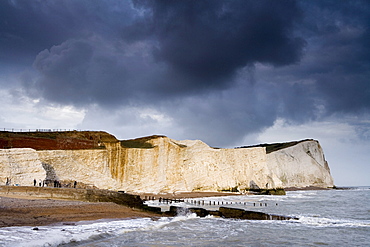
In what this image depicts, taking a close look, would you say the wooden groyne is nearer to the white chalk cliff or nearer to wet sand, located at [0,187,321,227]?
wet sand, located at [0,187,321,227]

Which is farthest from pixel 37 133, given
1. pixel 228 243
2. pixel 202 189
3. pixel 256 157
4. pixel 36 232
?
pixel 256 157

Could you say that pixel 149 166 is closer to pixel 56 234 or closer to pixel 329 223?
pixel 329 223

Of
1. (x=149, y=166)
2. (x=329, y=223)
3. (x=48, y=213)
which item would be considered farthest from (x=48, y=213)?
Result: (x=149, y=166)

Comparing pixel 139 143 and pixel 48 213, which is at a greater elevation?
pixel 139 143

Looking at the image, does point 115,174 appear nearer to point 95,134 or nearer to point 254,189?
point 95,134

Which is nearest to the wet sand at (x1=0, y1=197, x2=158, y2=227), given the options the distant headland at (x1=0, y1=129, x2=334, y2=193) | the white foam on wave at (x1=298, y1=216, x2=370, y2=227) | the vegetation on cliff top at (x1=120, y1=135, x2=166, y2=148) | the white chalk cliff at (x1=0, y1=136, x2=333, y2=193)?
the white foam on wave at (x1=298, y1=216, x2=370, y2=227)

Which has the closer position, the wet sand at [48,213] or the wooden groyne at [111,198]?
the wet sand at [48,213]

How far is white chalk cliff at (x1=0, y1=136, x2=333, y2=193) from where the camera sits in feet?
91.0

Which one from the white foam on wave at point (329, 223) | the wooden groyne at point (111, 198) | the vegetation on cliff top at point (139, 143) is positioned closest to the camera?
the white foam on wave at point (329, 223)

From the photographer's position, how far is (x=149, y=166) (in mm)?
43188

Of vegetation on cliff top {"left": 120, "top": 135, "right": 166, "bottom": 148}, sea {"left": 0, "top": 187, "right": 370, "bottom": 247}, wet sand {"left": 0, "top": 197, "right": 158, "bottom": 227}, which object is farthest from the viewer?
vegetation on cliff top {"left": 120, "top": 135, "right": 166, "bottom": 148}

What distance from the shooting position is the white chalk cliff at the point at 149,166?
91.0 feet

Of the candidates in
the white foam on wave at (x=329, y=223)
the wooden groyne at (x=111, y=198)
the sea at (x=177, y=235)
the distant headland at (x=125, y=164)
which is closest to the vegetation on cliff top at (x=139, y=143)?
the distant headland at (x=125, y=164)

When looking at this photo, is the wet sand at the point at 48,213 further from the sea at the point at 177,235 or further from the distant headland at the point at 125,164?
the distant headland at the point at 125,164
